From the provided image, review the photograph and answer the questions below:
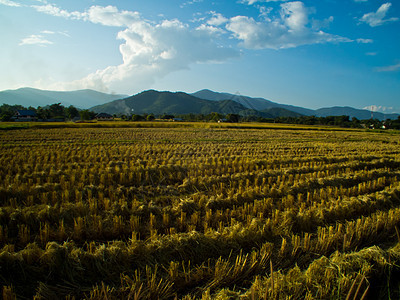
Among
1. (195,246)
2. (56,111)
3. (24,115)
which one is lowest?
(195,246)

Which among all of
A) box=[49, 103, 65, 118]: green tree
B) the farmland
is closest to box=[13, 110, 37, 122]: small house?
box=[49, 103, 65, 118]: green tree

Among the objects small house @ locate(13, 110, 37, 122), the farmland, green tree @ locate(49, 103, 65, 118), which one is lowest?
the farmland

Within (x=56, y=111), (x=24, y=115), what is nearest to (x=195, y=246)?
(x=24, y=115)

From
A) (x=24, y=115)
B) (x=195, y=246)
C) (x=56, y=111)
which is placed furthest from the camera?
(x=56, y=111)

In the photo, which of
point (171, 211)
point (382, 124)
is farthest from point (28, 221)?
point (382, 124)

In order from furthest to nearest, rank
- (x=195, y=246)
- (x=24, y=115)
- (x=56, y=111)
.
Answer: (x=56, y=111)
(x=24, y=115)
(x=195, y=246)

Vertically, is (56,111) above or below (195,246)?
above

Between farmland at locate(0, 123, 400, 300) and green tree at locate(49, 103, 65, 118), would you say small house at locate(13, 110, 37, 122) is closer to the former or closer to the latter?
green tree at locate(49, 103, 65, 118)

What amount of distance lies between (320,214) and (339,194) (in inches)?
85.9

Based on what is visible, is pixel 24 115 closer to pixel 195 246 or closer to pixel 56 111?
pixel 56 111

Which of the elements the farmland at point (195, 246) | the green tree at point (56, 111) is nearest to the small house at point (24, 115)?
the green tree at point (56, 111)

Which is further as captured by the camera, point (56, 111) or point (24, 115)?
point (56, 111)

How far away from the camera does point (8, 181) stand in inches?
241

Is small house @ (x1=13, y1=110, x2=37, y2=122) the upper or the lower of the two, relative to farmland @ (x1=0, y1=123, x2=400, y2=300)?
upper
